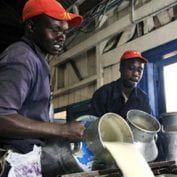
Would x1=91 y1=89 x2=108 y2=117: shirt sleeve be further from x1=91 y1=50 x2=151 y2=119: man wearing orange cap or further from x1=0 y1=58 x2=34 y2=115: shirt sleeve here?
x1=0 y1=58 x2=34 y2=115: shirt sleeve

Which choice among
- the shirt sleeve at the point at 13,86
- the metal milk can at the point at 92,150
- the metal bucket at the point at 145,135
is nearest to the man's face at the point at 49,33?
the shirt sleeve at the point at 13,86

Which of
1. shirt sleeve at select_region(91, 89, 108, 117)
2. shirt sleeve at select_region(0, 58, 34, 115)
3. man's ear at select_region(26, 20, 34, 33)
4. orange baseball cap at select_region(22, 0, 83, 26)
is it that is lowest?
shirt sleeve at select_region(0, 58, 34, 115)

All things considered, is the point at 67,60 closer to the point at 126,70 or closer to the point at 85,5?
the point at 85,5

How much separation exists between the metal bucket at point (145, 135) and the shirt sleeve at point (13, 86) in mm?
655

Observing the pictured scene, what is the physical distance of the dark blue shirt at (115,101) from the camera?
2535 mm

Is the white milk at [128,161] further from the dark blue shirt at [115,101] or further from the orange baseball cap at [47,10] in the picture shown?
the dark blue shirt at [115,101]

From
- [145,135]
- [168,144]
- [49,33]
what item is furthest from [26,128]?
[168,144]

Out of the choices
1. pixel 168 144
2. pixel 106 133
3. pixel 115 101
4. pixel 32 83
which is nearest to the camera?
pixel 32 83

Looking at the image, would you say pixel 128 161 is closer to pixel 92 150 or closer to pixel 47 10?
pixel 92 150

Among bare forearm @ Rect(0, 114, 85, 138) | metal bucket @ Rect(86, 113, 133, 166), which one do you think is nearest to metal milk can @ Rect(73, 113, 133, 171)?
metal bucket @ Rect(86, 113, 133, 166)

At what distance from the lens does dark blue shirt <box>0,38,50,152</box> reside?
110 centimetres

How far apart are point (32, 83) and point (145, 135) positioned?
673mm

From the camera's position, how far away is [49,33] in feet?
4.47

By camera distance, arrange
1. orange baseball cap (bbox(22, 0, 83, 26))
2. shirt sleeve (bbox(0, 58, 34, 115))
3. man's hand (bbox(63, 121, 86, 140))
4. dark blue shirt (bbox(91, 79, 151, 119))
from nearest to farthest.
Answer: shirt sleeve (bbox(0, 58, 34, 115)) → man's hand (bbox(63, 121, 86, 140)) → orange baseball cap (bbox(22, 0, 83, 26)) → dark blue shirt (bbox(91, 79, 151, 119))
